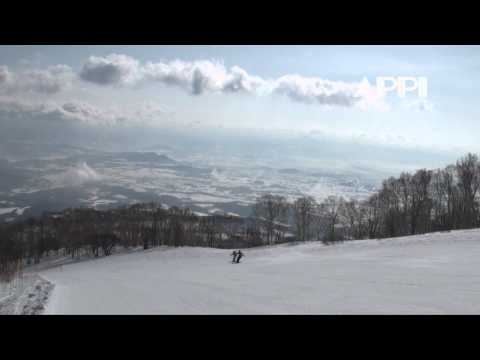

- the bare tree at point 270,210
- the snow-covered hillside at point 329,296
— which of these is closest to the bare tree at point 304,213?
the bare tree at point 270,210

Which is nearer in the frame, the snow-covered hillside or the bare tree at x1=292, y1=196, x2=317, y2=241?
the snow-covered hillside

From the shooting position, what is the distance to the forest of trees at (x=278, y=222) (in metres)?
44.4

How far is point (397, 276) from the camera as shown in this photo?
11.1 meters

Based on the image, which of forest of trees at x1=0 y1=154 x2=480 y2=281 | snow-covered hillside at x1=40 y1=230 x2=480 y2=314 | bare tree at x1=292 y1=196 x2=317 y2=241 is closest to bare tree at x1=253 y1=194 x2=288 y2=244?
forest of trees at x1=0 y1=154 x2=480 y2=281

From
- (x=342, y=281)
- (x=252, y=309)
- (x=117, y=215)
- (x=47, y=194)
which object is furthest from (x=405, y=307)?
Result: (x=47, y=194)

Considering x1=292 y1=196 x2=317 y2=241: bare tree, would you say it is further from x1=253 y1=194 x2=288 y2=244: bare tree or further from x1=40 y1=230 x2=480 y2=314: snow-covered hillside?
x1=40 y1=230 x2=480 y2=314: snow-covered hillside

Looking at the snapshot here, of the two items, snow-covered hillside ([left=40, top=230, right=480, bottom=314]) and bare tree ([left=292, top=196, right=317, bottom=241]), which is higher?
snow-covered hillside ([left=40, top=230, right=480, bottom=314])

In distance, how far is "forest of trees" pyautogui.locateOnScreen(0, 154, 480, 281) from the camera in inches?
1750

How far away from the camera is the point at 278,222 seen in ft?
179

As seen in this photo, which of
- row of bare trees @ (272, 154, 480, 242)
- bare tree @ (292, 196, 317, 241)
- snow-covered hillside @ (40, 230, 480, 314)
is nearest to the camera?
snow-covered hillside @ (40, 230, 480, 314)

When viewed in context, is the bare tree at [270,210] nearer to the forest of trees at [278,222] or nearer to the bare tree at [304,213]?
the forest of trees at [278,222]

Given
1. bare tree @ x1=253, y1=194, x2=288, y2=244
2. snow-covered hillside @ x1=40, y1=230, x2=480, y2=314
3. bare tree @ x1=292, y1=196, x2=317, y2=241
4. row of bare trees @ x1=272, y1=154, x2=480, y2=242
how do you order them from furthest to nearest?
1. bare tree @ x1=253, y1=194, x2=288, y2=244
2. bare tree @ x1=292, y1=196, x2=317, y2=241
3. row of bare trees @ x1=272, y1=154, x2=480, y2=242
4. snow-covered hillside @ x1=40, y1=230, x2=480, y2=314
